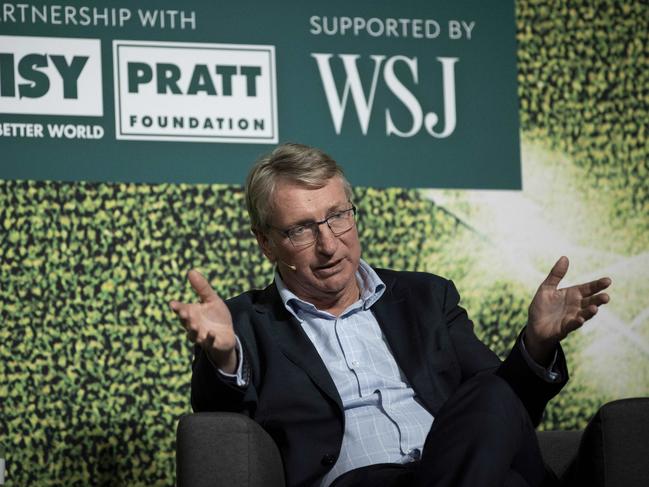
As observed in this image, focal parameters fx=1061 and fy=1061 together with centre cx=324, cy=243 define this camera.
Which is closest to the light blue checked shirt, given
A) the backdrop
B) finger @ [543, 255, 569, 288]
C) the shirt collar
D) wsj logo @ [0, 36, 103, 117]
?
the shirt collar

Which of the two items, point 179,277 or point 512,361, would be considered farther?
point 179,277

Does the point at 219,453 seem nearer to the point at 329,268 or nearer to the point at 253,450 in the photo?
the point at 253,450

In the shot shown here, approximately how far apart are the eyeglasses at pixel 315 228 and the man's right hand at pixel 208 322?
0.42m

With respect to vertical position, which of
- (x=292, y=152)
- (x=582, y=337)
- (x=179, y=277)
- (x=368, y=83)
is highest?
(x=368, y=83)

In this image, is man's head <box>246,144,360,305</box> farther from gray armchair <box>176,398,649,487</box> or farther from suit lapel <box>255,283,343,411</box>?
gray armchair <box>176,398,649,487</box>

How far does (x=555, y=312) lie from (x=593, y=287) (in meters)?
0.11

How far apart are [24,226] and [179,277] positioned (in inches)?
20.0

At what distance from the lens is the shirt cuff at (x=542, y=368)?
7.83 feet

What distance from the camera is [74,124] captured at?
340 cm

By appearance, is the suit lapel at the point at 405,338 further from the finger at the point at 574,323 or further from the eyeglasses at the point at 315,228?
the finger at the point at 574,323

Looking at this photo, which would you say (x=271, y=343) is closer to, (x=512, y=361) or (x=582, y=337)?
(x=512, y=361)

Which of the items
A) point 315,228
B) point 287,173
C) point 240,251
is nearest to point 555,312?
point 315,228

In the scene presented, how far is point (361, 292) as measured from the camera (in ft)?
9.34

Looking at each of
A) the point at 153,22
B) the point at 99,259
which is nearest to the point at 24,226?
the point at 99,259
